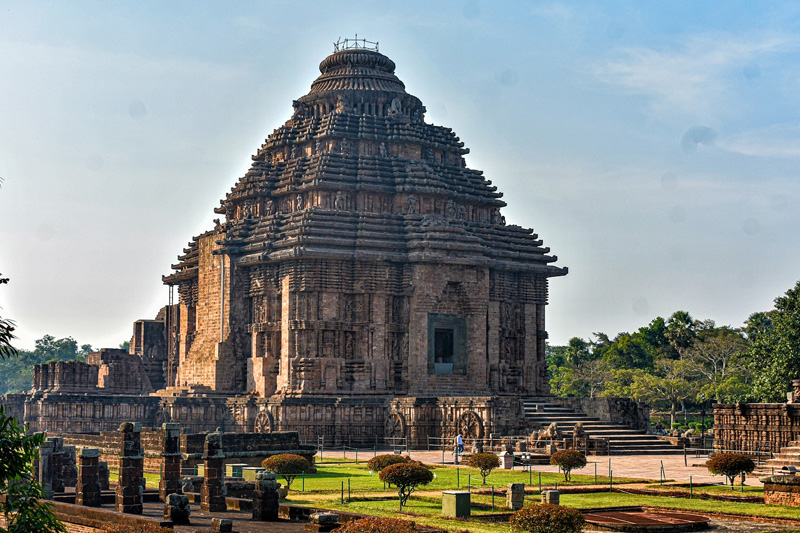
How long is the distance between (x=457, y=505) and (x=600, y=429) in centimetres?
2558

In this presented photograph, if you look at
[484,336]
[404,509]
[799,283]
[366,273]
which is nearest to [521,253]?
[484,336]

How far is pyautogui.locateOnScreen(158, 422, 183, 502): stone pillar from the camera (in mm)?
27578

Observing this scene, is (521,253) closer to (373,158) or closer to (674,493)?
(373,158)

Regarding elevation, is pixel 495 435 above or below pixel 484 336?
below

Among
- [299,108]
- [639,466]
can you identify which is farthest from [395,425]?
[299,108]

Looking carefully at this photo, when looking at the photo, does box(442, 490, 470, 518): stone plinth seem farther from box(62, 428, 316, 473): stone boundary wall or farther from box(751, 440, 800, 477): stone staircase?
box(751, 440, 800, 477): stone staircase

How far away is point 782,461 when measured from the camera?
3588cm

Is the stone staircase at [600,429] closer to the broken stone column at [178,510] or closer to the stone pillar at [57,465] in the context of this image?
the stone pillar at [57,465]

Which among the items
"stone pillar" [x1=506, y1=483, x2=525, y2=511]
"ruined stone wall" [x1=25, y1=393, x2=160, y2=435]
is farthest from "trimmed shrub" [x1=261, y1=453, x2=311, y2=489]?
"ruined stone wall" [x1=25, y1=393, x2=160, y2=435]

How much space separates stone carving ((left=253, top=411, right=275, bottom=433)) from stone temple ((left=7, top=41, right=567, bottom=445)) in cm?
9

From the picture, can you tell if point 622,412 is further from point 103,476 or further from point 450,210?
point 103,476

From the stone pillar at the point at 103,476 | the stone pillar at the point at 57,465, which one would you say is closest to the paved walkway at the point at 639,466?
the stone pillar at the point at 103,476

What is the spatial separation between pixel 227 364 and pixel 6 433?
42.7m

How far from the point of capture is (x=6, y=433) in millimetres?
15781
